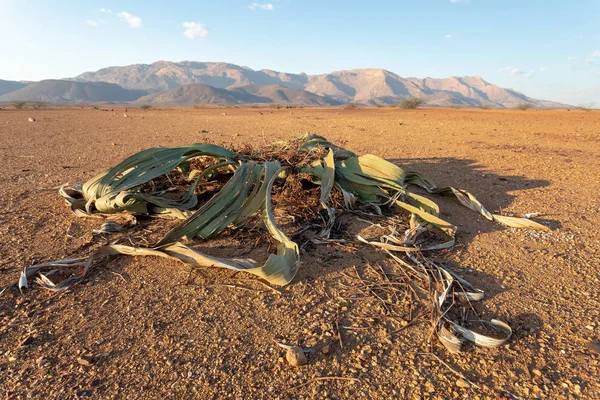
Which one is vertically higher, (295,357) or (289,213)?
(289,213)

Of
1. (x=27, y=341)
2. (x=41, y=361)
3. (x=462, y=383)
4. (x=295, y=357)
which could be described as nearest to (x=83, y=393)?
(x=41, y=361)

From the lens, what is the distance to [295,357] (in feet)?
5.11

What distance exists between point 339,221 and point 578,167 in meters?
4.23

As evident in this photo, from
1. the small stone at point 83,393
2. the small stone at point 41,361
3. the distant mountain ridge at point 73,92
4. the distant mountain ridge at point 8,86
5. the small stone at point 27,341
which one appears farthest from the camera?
the distant mountain ridge at point 8,86

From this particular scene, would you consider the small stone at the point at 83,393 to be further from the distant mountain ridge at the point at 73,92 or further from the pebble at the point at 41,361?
the distant mountain ridge at the point at 73,92

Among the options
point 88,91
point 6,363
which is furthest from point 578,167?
point 88,91

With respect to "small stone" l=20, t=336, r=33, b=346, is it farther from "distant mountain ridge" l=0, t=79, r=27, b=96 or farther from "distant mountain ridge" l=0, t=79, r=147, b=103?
"distant mountain ridge" l=0, t=79, r=27, b=96

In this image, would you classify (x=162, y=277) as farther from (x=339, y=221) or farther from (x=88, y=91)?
(x=88, y=91)

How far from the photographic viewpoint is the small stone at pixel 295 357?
1.55m

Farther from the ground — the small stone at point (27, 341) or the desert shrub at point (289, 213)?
the desert shrub at point (289, 213)

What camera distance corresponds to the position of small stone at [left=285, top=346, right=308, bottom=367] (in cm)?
155

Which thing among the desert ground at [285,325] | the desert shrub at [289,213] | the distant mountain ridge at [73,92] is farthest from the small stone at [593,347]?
the distant mountain ridge at [73,92]

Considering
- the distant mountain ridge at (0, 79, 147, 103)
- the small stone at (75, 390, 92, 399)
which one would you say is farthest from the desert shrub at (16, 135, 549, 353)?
the distant mountain ridge at (0, 79, 147, 103)

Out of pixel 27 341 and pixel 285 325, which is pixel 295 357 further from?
pixel 27 341
